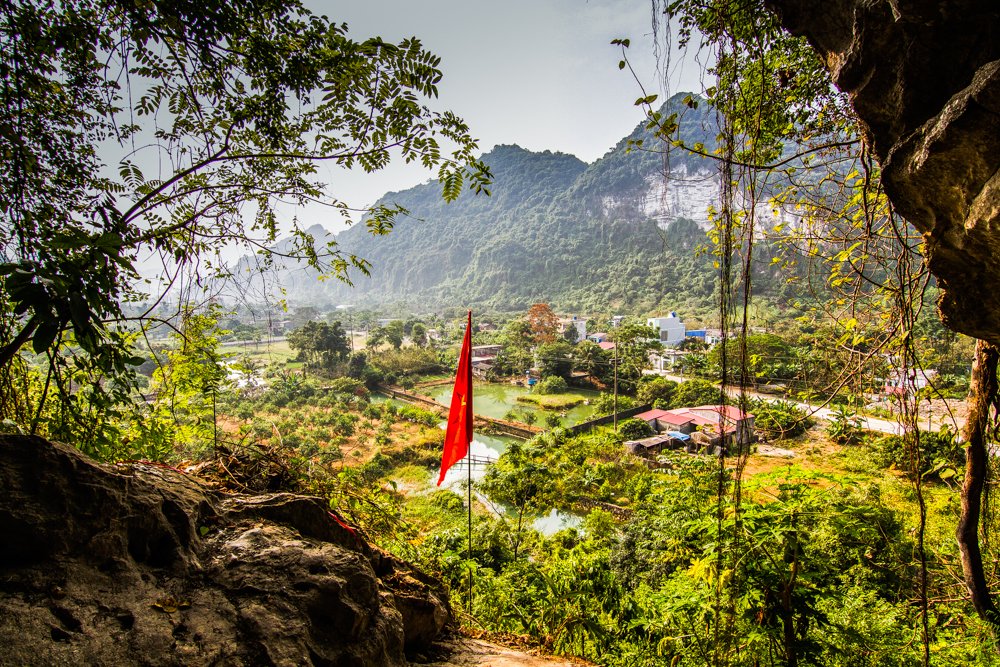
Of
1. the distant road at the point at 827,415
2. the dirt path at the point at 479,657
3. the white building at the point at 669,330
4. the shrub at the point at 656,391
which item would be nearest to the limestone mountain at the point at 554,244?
the white building at the point at 669,330

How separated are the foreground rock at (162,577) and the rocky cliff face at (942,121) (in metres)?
2.71

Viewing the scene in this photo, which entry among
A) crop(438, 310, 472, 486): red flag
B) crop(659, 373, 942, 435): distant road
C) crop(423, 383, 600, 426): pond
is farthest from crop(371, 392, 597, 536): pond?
crop(659, 373, 942, 435): distant road

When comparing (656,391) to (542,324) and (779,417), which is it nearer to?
(542,324)

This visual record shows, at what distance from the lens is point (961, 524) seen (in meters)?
2.45

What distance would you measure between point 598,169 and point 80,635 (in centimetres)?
13155

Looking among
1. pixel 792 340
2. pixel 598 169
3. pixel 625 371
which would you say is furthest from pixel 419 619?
pixel 598 169

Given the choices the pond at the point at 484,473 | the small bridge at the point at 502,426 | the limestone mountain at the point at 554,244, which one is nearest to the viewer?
the pond at the point at 484,473

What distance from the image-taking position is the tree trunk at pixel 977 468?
222 centimetres

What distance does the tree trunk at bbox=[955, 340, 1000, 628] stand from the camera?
2223 mm

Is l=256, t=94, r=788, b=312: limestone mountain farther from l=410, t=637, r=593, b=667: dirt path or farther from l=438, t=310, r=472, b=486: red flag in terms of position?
l=410, t=637, r=593, b=667: dirt path

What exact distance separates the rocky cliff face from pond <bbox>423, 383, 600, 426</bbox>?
20851 mm

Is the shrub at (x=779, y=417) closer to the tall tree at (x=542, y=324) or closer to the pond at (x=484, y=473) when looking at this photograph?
the pond at (x=484, y=473)

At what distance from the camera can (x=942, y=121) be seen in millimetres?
1371

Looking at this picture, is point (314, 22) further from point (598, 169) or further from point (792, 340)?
point (598, 169)
